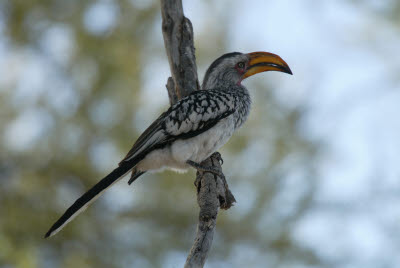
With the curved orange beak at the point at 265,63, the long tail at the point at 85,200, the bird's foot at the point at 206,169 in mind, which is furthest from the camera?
the curved orange beak at the point at 265,63

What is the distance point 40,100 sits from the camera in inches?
189

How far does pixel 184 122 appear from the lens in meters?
3.75

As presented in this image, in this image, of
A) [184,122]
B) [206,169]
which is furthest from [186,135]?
[206,169]

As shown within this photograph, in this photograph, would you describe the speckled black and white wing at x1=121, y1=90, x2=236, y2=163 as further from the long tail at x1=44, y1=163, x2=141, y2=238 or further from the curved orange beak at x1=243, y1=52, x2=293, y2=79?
the curved orange beak at x1=243, y1=52, x2=293, y2=79

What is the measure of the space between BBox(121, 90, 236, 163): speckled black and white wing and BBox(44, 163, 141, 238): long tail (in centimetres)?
21

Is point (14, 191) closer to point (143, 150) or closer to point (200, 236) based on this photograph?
point (143, 150)

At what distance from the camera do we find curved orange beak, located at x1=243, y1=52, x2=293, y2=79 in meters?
4.33

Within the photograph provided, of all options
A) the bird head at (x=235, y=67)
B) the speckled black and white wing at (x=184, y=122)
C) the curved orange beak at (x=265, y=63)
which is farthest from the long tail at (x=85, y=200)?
the curved orange beak at (x=265, y=63)

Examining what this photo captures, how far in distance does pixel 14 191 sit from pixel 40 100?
841 millimetres

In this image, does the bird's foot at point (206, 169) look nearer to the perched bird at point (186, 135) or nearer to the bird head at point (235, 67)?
the perched bird at point (186, 135)

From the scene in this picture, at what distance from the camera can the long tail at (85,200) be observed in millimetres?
3094

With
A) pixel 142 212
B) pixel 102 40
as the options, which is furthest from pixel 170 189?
pixel 102 40

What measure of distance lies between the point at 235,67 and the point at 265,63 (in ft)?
0.84

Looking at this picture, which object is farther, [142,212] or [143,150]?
[142,212]
